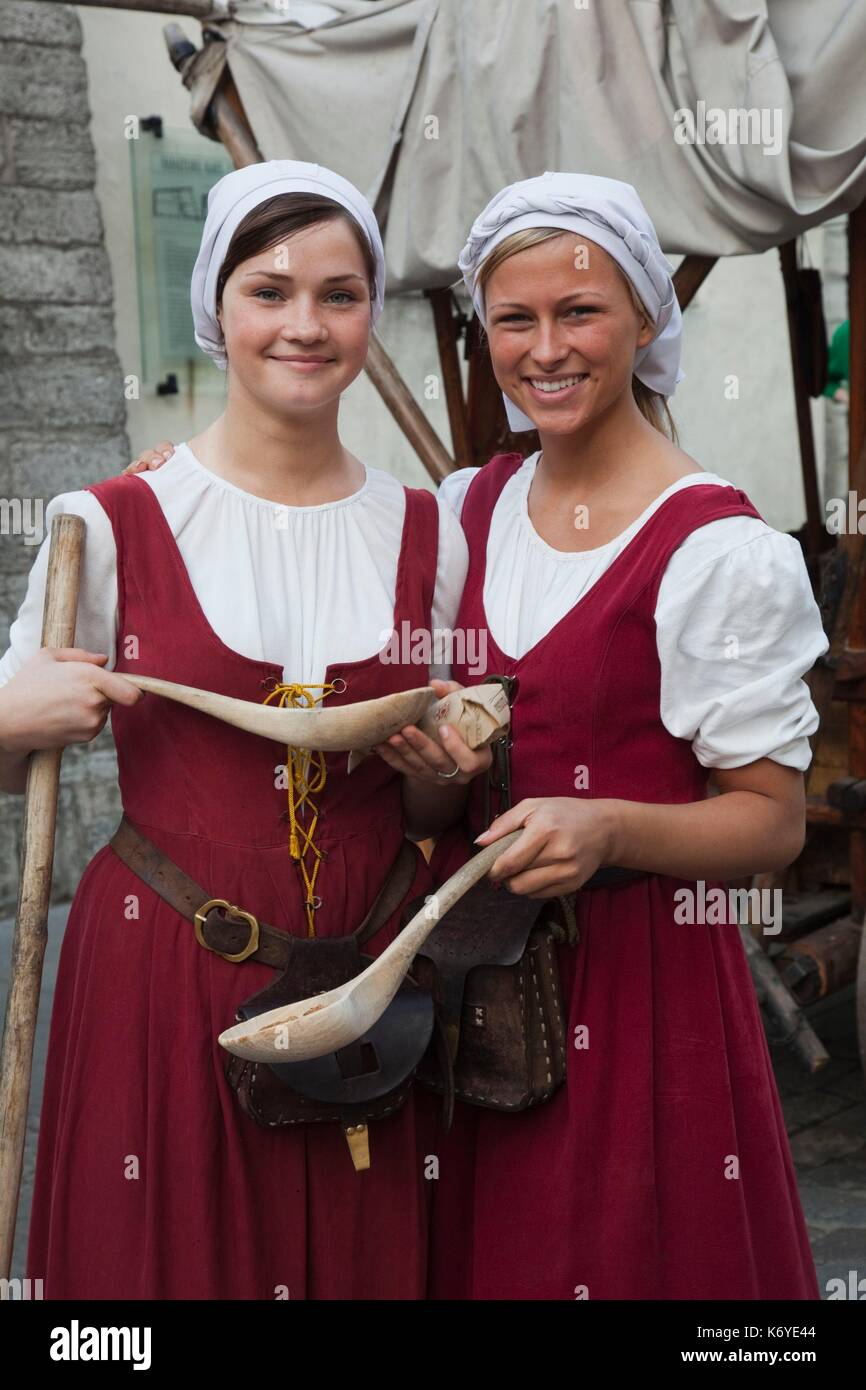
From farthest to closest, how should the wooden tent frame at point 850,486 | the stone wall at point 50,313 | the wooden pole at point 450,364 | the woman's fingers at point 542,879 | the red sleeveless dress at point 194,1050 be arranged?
the stone wall at point 50,313 → the wooden pole at point 450,364 → the wooden tent frame at point 850,486 → the red sleeveless dress at point 194,1050 → the woman's fingers at point 542,879

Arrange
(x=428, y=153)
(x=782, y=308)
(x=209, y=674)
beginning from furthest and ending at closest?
(x=782, y=308) < (x=428, y=153) < (x=209, y=674)

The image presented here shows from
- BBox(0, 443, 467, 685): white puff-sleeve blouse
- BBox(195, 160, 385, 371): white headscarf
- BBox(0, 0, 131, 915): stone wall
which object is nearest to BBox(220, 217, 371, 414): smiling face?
BBox(195, 160, 385, 371): white headscarf

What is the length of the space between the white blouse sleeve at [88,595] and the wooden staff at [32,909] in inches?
1.3

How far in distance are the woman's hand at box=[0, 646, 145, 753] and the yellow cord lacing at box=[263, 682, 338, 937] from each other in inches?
8.9

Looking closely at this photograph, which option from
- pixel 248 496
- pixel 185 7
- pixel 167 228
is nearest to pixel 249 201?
pixel 248 496

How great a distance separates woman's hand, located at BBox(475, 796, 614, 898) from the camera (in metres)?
1.85

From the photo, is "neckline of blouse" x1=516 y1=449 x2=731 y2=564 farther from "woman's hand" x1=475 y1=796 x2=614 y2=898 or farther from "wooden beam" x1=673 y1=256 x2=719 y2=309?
"wooden beam" x1=673 y1=256 x2=719 y2=309

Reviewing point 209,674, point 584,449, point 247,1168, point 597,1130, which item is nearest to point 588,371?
point 584,449

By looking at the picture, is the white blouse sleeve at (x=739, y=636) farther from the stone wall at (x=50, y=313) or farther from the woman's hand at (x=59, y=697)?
the stone wall at (x=50, y=313)

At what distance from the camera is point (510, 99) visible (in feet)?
12.8

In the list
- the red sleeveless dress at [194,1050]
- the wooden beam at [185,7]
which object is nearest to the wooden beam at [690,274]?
the wooden beam at [185,7]

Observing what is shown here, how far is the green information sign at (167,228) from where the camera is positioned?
602 centimetres

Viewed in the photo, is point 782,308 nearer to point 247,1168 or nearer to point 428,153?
point 428,153

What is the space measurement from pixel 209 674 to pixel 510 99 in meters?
2.46
